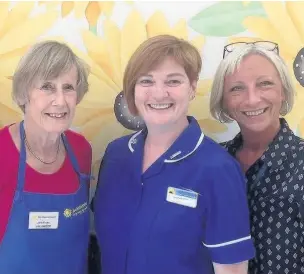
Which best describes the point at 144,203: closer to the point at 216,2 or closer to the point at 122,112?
the point at 122,112

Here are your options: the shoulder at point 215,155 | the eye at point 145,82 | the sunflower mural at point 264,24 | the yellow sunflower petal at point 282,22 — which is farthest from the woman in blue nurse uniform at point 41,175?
the yellow sunflower petal at point 282,22

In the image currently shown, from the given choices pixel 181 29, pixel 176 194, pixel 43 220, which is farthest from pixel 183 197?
pixel 181 29

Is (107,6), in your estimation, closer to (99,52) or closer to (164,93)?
(99,52)

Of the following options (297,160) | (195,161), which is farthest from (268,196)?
(195,161)

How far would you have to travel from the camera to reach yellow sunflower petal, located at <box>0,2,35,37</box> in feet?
6.37

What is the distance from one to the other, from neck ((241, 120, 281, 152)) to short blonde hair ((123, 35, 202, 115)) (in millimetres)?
387

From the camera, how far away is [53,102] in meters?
1.41

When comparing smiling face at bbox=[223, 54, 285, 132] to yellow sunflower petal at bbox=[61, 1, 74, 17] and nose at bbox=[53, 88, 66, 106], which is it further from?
yellow sunflower petal at bbox=[61, 1, 74, 17]

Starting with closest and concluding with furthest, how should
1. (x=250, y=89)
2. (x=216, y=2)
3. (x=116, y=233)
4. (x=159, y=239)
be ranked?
(x=159, y=239) < (x=116, y=233) < (x=250, y=89) < (x=216, y=2)

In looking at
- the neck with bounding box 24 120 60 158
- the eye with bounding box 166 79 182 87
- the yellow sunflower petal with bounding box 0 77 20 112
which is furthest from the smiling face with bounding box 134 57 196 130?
the yellow sunflower petal with bounding box 0 77 20 112

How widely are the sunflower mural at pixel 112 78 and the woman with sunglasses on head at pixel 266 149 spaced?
25 centimetres

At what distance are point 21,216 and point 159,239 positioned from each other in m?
0.46

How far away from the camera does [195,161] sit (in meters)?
1.40

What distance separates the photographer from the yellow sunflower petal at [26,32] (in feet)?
6.37
